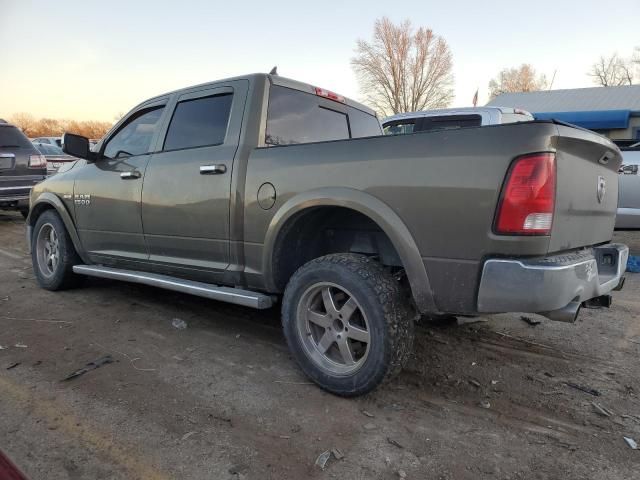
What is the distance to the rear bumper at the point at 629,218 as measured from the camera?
5.99m

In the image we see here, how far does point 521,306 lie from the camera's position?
2166 mm

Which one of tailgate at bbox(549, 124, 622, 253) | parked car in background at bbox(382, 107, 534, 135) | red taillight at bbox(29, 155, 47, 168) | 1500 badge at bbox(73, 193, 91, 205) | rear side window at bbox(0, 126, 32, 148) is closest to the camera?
tailgate at bbox(549, 124, 622, 253)

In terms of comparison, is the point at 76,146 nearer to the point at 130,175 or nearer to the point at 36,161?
the point at 130,175

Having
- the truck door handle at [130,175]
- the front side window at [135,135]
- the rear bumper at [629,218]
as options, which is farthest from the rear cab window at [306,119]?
the rear bumper at [629,218]

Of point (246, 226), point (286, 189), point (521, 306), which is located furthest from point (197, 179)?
point (521, 306)

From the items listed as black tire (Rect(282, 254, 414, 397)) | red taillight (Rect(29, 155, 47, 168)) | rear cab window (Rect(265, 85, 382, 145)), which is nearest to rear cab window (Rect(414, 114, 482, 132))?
rear cab window (Rect(265, 85, 382, 145))

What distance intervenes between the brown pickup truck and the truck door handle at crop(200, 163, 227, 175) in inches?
0.4

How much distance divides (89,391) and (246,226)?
1368 millimetres

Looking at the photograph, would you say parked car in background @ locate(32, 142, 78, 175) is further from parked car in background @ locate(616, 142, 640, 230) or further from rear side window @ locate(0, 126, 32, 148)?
parked car in background @ locate(616, 142, 640, 230)

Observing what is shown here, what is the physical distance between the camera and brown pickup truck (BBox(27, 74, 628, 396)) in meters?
2.18

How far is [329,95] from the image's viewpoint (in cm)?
395

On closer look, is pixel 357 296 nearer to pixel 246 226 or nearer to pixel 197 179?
pixel 246 226

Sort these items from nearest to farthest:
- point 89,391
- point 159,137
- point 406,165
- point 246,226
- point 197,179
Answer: point 406,165, point 89,391, point 246,226, point 197,179, point 159,137

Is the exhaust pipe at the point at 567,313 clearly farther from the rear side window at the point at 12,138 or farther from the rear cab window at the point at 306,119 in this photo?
the rear side window at the point at 12,138
